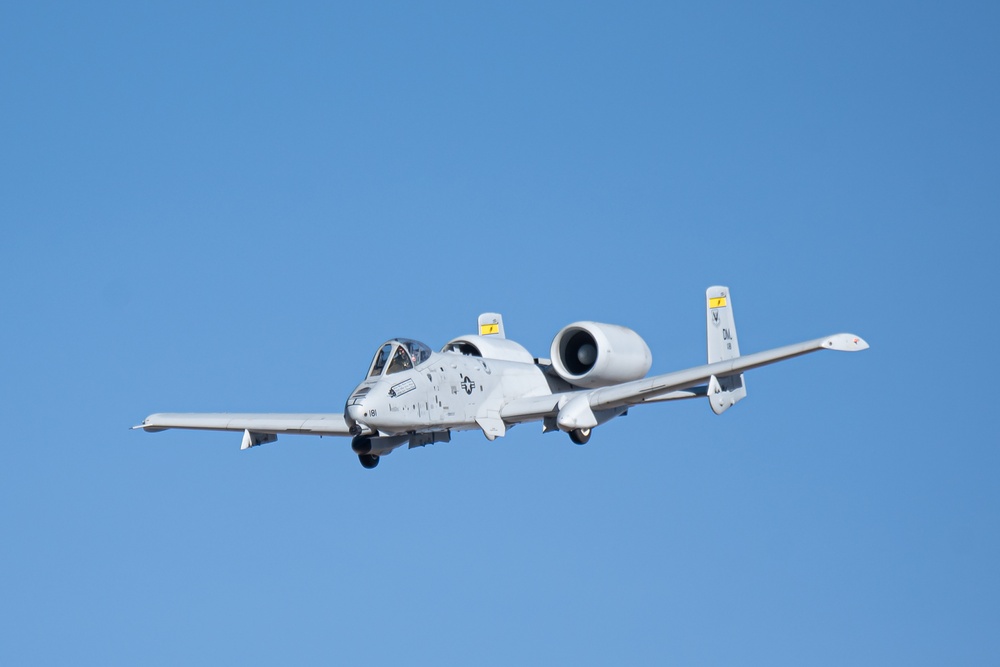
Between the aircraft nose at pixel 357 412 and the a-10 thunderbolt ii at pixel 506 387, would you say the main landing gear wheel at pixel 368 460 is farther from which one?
the aircraft nose at pixel 357 412

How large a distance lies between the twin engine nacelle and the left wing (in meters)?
6.76

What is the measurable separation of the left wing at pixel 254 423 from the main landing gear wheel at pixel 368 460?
0.68 meters

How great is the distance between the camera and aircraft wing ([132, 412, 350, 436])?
36.7m

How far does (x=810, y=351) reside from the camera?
34.2m

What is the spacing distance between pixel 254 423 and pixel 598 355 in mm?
9058

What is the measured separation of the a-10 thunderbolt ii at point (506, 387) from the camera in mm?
34625

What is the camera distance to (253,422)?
38.3 metres

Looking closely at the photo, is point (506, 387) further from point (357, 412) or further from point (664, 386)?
point (357, 412)

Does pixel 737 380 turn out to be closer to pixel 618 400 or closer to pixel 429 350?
pixel 618 400

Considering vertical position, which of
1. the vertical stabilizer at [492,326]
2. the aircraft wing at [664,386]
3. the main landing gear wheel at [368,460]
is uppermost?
the vertical stabilizer at [492,326]

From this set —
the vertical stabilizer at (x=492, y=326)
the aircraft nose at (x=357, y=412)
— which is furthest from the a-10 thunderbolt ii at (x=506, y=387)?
the vertical stabilizer at (x=492, y=326)

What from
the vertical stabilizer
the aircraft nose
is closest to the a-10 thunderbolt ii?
the aircraft nose

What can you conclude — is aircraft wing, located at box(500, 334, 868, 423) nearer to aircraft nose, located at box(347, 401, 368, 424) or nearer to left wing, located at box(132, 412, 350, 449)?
left wing, located at box(132, 412, 350, 449)

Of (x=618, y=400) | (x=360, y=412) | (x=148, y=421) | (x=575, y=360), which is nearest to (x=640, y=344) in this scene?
(x=575, y=360)
